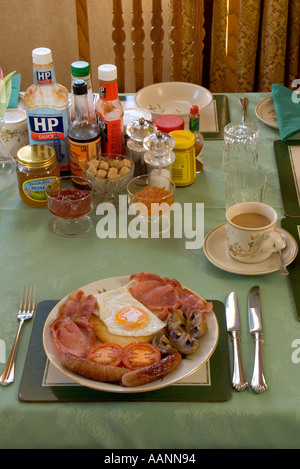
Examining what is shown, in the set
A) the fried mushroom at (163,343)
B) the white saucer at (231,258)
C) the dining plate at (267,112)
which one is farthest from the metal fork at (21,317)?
the dining plate at (267,112)

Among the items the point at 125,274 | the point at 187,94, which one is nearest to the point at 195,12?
the point at 187,94

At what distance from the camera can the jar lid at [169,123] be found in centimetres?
162

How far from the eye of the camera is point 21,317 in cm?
120

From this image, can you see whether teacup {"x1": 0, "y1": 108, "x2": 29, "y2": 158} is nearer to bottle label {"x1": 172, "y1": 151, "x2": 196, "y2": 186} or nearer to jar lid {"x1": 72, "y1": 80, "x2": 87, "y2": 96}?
jar lid {"x1": 72, "y1": 80, "x2": 87, "y2": 96}

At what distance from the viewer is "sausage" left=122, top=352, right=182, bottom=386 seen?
1005mm

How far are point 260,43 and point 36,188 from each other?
1.59m

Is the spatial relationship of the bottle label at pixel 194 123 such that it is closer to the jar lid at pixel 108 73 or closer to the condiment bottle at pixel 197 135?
the condiment bottle at pixel 197 135

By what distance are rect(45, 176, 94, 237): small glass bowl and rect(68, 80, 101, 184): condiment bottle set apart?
6 cm

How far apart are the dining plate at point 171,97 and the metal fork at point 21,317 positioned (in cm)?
85

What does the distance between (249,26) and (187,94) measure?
81cm

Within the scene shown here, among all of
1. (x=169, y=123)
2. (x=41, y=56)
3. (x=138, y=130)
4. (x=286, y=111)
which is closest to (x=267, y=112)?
(x=286, y=111)

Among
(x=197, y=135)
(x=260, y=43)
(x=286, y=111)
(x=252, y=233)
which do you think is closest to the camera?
(x=252, y=233)

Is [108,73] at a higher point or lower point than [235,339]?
higher

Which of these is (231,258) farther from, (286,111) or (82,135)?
(286,111)
